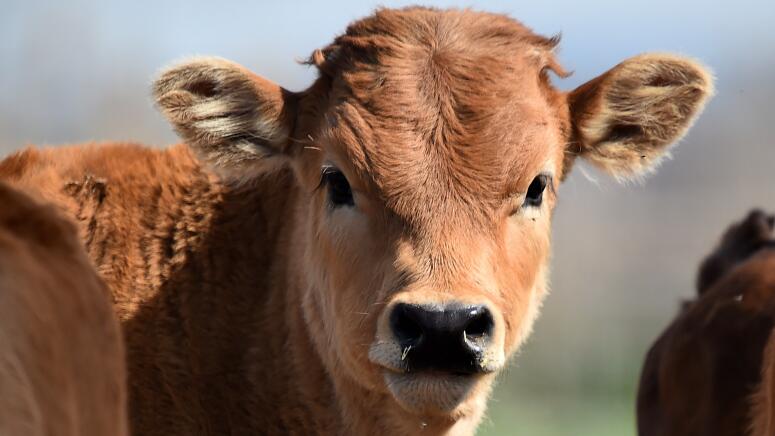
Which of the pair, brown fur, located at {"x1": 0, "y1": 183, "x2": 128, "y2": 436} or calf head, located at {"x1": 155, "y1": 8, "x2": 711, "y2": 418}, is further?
calf head, located at {"x1": 155, "y1": 8, "x2": 711, "y2": 418}

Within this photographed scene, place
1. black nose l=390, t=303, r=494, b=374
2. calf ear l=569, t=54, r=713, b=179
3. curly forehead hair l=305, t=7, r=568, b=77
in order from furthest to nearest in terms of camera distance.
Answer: calf ear l=569, t=54, r=713, b=179 → curly forehead hair l=305, t=7, r=568, b=77 → black nose l=390, t=303, r=494, b=374

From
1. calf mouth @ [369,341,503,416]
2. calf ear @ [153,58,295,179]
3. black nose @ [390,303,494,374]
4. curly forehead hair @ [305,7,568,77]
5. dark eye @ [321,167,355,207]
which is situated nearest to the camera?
black nose @ [390,303,494,374]

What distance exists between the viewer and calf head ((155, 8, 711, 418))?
540 cm

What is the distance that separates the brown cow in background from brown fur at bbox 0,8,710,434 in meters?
1.34

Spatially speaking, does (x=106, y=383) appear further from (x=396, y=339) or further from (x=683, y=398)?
A: (x=683, y=398)

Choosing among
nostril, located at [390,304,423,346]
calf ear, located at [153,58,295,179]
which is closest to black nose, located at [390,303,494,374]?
nostril, located at [390,304,423,346]

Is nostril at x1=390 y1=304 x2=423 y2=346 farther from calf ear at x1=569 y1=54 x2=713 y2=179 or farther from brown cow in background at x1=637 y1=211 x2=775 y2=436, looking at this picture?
brown cow in background at x1=637 y1=211 x2=775 y2=436

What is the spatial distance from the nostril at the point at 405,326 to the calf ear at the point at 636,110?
1.74 metres

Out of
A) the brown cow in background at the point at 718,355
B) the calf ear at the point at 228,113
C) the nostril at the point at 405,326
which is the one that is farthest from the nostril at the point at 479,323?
the brown cow in background at the point at 718,355

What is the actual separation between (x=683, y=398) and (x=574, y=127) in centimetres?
208

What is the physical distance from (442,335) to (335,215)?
111 centimetres

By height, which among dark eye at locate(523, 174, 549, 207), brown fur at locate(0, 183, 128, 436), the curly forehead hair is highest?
the curly forehead hair

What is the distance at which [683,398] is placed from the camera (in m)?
7.73

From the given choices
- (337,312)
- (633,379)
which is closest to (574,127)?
(337,312)
